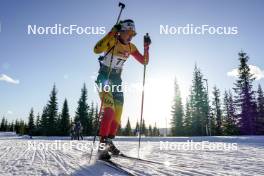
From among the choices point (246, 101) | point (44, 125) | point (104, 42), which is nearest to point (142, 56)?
point (104, 42)

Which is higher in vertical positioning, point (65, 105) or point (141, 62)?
point (65, 105)

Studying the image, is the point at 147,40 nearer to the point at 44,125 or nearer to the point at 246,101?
the point at 246,101

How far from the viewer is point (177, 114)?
54312 millimetres

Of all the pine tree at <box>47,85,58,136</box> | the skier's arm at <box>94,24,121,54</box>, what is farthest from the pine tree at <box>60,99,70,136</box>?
the skier's arm at <box>94,24,121,54</box>

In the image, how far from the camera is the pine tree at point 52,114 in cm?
6009

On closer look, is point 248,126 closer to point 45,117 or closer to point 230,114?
point 230,114

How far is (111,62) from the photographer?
5578 mm

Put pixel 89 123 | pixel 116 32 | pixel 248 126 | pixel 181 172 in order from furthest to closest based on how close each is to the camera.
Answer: pixel 89 123
pixel 248 126
pixel 116 32
pixel 181 172

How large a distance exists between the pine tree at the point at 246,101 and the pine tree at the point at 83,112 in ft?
99.7

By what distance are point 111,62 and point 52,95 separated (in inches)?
2395

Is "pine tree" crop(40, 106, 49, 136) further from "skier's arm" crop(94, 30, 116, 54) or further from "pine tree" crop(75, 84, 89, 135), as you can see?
"skier's arm" crop(94, 30, 116, 54)

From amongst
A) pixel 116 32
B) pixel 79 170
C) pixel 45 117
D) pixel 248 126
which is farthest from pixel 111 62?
pixel 45 117

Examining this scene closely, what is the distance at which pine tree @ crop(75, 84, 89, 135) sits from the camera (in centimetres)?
5791

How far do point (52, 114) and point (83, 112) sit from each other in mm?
8029
